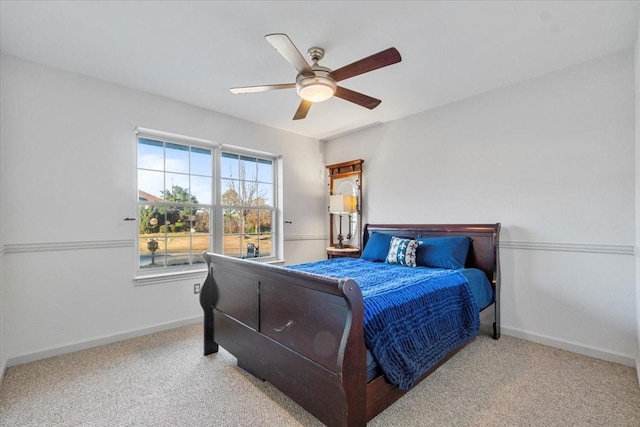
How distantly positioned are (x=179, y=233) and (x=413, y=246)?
2.65m

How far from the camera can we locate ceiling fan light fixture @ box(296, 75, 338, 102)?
6.96 feet

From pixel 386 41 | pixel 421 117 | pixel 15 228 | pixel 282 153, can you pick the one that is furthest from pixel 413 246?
pixel 15 228

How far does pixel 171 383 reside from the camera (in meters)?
2.14

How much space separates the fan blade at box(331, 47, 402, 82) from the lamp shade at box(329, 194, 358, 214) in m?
2.18

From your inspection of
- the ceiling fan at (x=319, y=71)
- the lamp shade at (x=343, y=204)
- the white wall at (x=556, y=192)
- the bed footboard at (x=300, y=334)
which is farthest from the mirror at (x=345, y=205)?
the bed footboard at (x=300, y=334)

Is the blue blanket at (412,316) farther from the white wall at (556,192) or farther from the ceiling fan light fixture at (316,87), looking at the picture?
the ceiling fan light fixture at (316,87)

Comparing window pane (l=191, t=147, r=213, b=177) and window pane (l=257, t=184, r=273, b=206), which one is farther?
window pane (l=257, t=184, r=273, b=206)

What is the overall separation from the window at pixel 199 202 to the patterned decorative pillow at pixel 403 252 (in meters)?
1.82

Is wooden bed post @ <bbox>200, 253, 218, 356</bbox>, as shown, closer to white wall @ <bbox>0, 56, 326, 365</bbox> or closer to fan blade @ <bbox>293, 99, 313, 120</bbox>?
white wall @ <bbox>0, 56, 326, 365</bbox>

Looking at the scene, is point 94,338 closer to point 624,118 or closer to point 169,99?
point 169,99

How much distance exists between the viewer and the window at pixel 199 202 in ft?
10.8

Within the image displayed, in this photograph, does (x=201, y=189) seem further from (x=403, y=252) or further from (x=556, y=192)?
(x=556, y=192)

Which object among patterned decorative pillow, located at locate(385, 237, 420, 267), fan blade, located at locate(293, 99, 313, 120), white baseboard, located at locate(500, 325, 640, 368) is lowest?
white baseboard, located at locate(500, 325, 640, 368)

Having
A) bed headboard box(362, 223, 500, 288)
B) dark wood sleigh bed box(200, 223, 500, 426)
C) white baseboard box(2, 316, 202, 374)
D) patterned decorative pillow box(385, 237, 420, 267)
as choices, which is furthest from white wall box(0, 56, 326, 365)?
bed headboard box(362, 223, 500, 288)
